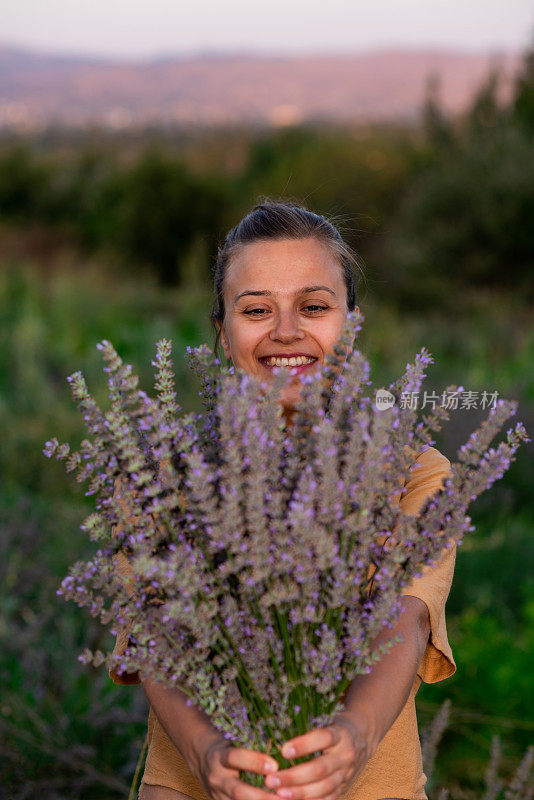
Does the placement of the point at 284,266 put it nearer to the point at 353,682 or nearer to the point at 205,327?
the point at 353,682

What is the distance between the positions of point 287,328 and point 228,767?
3.40 ft

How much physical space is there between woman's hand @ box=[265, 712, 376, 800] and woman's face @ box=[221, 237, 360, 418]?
87 centimetres

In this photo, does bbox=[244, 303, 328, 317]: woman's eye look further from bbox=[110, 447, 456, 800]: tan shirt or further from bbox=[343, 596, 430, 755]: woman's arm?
bbox=[343, 596, 430, 755]: woman's arm

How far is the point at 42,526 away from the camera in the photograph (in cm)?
526

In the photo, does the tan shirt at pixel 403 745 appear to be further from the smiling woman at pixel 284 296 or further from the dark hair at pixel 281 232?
the dark hair at pixel 281 232

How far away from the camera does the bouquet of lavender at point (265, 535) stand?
1210 millimetres

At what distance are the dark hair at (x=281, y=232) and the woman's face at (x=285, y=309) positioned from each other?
1.4 inches

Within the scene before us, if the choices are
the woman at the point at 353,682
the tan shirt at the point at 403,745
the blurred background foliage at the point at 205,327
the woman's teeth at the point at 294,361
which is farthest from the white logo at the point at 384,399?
the blurred background foliage at the point at 205,327

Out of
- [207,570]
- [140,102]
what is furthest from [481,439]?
[140,102]

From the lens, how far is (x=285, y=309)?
2102 millimetres

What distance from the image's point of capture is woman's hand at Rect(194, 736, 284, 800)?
134 centimetres

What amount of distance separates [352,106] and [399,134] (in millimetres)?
65358

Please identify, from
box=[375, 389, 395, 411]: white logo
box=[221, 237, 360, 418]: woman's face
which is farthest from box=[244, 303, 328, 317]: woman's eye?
box=[375, 389, 395, 411]: white logo

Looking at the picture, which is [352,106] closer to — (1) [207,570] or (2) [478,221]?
(2) [478,221]
